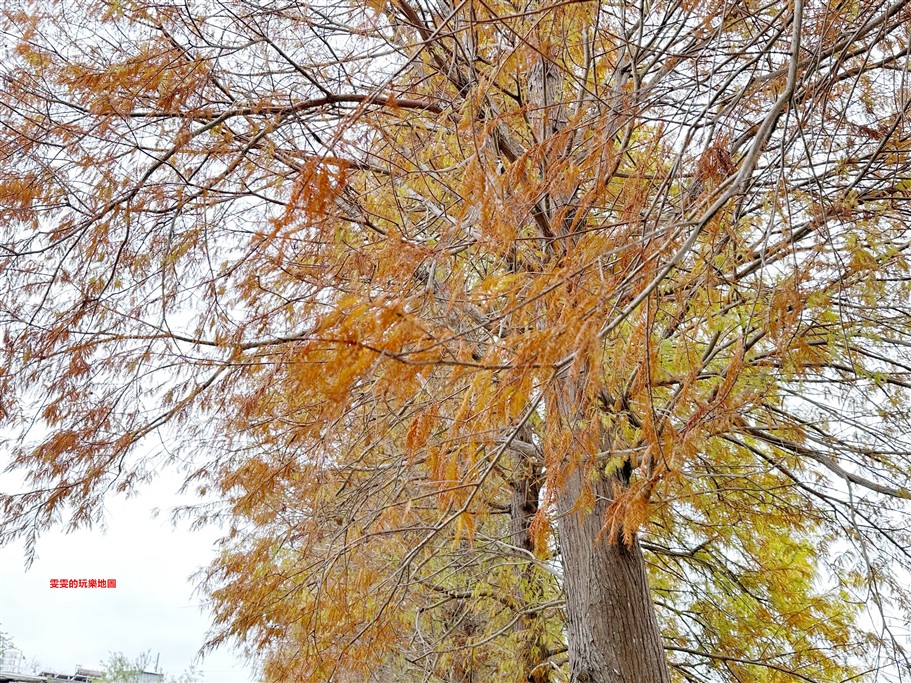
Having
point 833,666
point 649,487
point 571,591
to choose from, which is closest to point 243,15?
point 649,487

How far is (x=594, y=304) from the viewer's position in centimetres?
143

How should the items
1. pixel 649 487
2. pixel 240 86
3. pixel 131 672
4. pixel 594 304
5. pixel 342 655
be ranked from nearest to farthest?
pixel 594 304, pixel 649 487, pixel 342 655, pixel 240 86, pixel 131 672

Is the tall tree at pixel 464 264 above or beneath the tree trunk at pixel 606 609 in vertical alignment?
above

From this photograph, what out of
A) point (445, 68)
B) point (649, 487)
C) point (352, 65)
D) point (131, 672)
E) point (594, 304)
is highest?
point (352, 65)

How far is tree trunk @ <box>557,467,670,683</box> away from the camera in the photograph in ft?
9.48

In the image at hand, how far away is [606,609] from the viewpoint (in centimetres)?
299

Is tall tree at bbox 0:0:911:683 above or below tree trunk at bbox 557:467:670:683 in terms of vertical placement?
above

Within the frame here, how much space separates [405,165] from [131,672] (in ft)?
48.3

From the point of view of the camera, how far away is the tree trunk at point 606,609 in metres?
2.89

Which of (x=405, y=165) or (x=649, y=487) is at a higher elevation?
(x=405, y=165)

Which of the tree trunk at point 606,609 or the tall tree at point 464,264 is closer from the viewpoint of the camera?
the tall tree at point 464,264

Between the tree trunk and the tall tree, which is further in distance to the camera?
the tree trunk

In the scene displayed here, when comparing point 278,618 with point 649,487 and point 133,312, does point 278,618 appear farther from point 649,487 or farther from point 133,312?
point 649,487

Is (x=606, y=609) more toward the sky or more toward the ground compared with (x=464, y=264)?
more toward the ground
